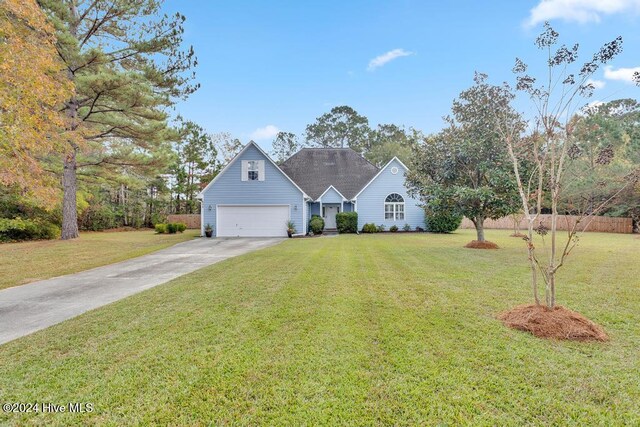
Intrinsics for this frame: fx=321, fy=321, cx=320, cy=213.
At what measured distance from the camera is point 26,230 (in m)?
16.4

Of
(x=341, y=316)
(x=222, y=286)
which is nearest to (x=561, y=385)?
(x=341, y=316)

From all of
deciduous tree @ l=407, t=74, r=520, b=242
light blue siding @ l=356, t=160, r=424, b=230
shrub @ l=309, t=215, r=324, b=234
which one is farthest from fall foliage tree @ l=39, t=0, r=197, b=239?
light blue siding @ l=356, t=160, r=424, b=230

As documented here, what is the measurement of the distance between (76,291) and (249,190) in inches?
533

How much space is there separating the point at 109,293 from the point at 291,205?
1379cm

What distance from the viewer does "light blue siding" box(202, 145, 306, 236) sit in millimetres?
19547

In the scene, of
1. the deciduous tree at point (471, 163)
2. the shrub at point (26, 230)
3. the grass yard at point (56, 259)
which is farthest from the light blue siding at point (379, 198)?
the shrub at point (26, 230)

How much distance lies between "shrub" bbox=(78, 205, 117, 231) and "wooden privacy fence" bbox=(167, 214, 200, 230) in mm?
4683

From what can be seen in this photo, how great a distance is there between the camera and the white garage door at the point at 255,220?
19.6m

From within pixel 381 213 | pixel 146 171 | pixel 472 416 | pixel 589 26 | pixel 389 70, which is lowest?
pixel 472 416

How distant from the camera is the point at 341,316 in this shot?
14.9 feet

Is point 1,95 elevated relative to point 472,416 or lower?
elevated

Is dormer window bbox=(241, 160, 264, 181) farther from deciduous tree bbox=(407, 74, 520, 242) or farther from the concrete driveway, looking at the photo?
the concrete driveway

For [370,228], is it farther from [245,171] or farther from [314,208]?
[245,171]

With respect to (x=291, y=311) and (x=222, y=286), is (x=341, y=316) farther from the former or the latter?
(x=222, y=286)
